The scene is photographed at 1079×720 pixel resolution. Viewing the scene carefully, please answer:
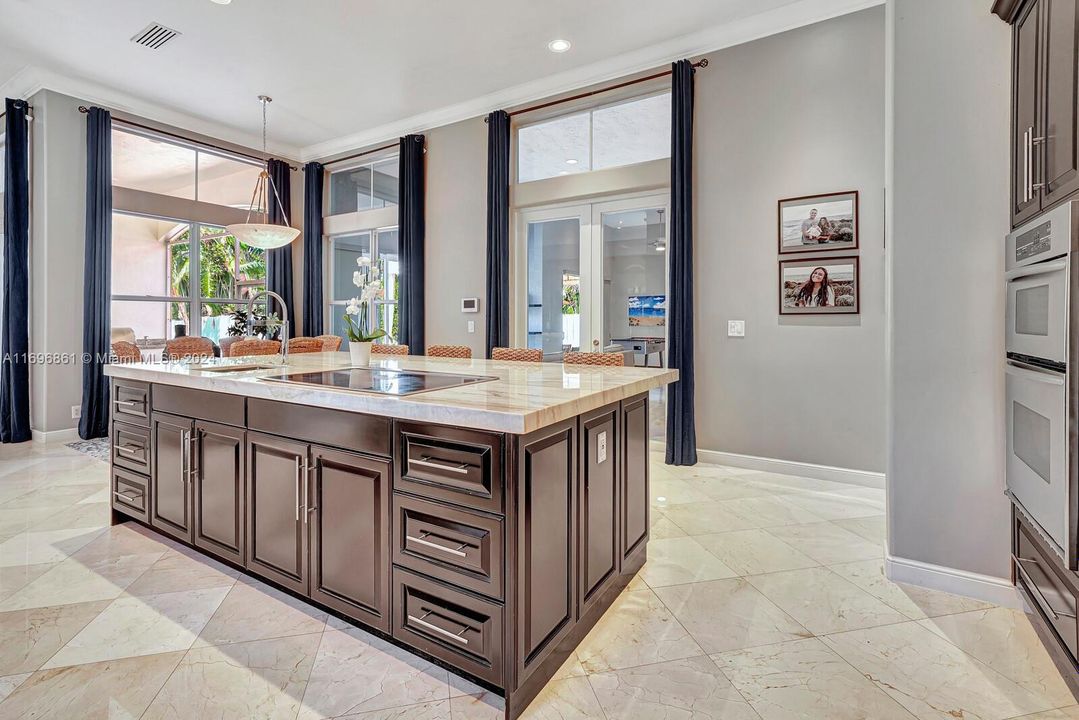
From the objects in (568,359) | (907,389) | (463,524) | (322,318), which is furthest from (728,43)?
(322,318)

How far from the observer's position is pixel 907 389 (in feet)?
7.12

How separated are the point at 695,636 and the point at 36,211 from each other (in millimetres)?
6529

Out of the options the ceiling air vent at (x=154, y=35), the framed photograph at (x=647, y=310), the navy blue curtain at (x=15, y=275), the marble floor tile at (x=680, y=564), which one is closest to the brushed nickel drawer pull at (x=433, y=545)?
the marble floor tile at (x=680, y=564)

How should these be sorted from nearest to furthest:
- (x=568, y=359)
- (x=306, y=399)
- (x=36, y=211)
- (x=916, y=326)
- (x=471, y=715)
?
(x=471, y=715) < (x=306, y=399) < (x=916, y=326) < (x=568, y=359) < (x=36, y=211)

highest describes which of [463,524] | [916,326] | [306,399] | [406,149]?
[406,149]

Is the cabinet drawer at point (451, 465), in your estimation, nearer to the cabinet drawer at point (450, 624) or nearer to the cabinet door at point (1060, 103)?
the cabinet drawer at point (450, 624)

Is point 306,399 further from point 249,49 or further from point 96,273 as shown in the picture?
point 96,273

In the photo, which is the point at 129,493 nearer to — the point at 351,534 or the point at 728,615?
the point at 351,534

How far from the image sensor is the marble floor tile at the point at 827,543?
2553mm

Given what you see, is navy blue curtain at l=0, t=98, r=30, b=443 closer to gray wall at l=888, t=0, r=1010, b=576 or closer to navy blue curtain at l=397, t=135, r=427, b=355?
navy blue curtain at l=397, t=135, r=427, b=355

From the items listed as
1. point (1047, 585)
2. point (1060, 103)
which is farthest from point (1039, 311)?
point (1047, 585)

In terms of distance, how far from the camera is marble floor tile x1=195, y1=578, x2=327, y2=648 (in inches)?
74.2

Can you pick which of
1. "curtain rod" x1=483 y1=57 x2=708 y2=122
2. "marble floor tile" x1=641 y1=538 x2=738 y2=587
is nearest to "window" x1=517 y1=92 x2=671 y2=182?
"curtain rod" x1=483 y1=57 x2=708 y2=122

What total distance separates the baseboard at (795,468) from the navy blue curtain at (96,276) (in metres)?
5.60
